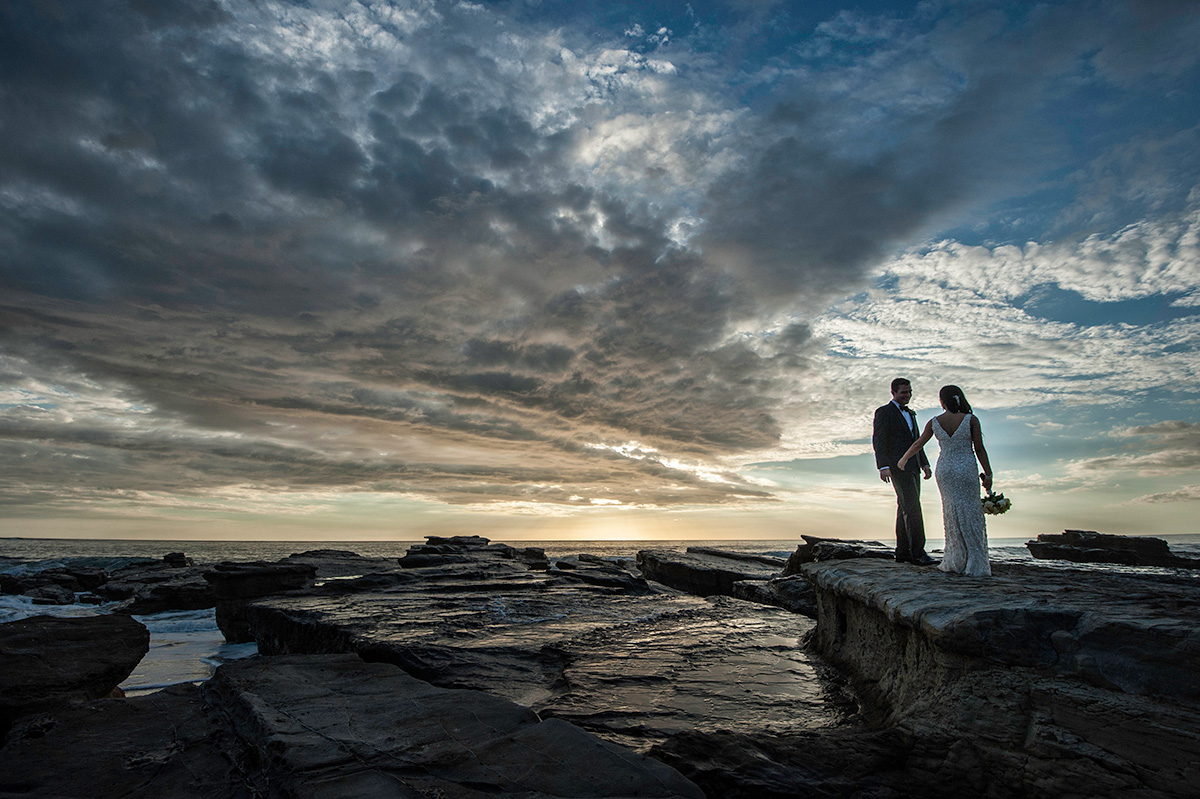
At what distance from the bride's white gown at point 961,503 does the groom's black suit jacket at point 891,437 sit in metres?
1.20

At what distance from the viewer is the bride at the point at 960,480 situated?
205 inches

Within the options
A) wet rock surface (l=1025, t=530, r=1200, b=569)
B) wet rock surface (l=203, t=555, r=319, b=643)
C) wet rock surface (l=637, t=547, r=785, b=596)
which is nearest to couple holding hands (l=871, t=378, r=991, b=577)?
wet rock surface (l=637, t=547, r=785, b=596)

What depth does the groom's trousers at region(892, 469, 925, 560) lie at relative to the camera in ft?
21.4

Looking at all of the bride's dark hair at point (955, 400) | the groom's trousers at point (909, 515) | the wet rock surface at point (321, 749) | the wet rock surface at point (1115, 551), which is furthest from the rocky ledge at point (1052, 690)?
the wet rock surface at point (1115, 551)

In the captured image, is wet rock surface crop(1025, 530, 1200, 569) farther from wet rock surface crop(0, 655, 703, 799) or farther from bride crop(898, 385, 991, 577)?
wet rock surface crop(0, 655, 703, 799)

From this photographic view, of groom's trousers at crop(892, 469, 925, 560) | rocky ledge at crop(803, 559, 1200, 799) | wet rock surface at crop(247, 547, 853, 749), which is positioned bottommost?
wet rock surface at crop(247, 547, 853, 749)

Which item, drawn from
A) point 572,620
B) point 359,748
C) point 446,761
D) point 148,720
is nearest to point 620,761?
point 446,761

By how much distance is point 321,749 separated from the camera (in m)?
2.73

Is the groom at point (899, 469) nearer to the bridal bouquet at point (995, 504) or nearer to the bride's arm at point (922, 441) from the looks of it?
the bride's arm at point (922, 441)

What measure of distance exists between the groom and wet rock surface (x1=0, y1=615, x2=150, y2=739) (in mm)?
8043

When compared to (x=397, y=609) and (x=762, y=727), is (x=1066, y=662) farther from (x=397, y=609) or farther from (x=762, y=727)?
(x=397, y=609)

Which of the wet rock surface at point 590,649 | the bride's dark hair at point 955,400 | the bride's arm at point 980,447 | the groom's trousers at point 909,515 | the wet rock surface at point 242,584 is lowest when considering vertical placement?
the wet rock surface at point 242,584

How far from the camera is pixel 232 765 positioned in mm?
2967

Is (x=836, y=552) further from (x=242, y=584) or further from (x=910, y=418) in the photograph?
(x=242, y=584)
